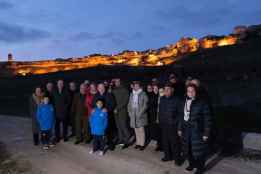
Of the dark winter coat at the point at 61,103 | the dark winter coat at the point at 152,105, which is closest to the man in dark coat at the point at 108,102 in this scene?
the dark winter coat at the point at 152,105

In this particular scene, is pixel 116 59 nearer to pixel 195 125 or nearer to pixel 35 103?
pixel 35 103

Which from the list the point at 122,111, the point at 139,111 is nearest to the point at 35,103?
the point at 122,111

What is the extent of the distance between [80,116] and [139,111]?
242cm

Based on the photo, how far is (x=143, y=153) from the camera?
12797 mm

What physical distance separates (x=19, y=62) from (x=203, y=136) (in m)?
93.6

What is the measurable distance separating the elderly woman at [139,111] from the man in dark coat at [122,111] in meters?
0.46

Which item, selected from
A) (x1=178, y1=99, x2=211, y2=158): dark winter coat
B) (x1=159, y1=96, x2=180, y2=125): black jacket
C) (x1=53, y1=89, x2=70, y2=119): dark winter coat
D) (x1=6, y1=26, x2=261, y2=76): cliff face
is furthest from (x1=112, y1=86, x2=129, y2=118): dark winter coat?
(x1=6, y1=26, x2=261, y2=76): cliff face

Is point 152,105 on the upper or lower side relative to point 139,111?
upper

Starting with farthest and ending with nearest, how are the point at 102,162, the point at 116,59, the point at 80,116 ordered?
the point at 116,59, the point at 80,116, the point at 102,162

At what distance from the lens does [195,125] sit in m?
9.77

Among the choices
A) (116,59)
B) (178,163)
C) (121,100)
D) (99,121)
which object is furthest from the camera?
(116,59)

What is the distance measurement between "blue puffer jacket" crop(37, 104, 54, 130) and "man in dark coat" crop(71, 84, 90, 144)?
79 centimetres

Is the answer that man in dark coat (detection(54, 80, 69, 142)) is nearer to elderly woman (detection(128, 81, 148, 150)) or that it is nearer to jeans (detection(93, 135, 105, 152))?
jeans (detection(93, 135, 105, 152))

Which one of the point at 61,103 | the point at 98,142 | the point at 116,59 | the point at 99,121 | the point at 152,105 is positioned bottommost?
the point at 98,142
